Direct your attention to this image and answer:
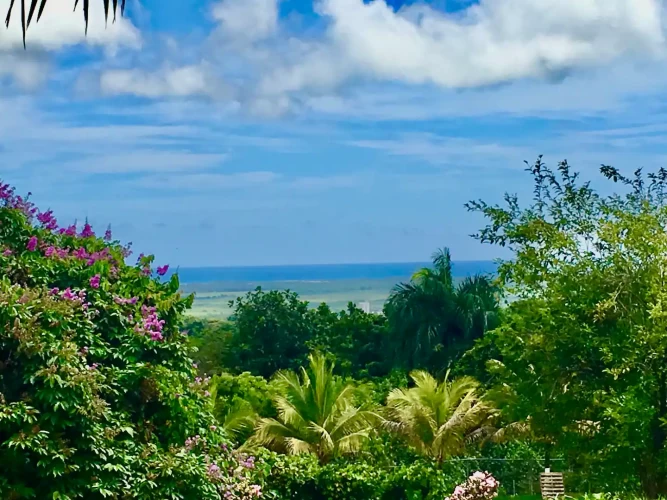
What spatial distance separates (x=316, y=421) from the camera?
82.0 feet

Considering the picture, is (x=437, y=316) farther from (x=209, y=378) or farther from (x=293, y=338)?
(x=209, y=378)

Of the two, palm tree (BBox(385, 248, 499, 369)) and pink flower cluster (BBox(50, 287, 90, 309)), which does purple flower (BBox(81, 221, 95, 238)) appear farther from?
palm tree (BBox(385, 248, 499, 369))

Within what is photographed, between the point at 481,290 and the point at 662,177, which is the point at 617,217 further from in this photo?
the point at 481,290

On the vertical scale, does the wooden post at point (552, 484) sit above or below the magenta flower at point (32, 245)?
below

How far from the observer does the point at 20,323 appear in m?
10.2

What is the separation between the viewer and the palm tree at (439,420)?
25.2 m

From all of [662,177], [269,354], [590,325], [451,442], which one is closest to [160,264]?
[590,325]

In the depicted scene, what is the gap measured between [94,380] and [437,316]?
82.2ft

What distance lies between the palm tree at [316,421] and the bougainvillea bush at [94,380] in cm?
1191

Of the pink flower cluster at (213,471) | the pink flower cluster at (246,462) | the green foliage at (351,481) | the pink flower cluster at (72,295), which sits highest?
the pink flower cluster at (72,295)

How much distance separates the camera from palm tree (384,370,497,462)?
25.2 meters

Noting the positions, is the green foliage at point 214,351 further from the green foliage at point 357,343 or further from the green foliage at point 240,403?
the green foliage at point 240,403

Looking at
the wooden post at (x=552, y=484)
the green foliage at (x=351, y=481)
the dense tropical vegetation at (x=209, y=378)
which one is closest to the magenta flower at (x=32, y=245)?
the dense tropical vegetation at (x=209, y=378)

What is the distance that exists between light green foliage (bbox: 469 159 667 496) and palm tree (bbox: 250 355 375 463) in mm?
9249
